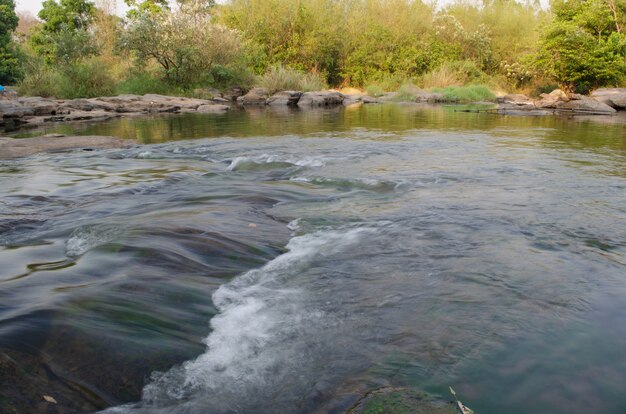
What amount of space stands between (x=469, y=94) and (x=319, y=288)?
2283 cm

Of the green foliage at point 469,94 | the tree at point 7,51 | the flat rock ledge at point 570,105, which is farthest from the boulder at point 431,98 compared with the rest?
the tree at point 7,51

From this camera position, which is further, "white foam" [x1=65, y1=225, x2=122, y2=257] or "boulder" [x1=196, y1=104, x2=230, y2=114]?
"boulder" [x1=196, y1=104, x2=230, y2=114]

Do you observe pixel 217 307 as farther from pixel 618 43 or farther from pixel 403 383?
pixel 618 43

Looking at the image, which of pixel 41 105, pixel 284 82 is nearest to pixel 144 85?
pixel 284 82

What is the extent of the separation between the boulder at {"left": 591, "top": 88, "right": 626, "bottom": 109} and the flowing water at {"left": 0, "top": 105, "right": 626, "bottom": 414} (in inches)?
613

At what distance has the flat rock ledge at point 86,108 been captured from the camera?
1541cm

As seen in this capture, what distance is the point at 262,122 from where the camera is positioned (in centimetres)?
1437

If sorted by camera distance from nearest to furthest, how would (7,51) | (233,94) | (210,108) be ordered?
(210,108) → (233,94) → (7,51)

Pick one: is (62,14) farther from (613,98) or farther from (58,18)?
(613,98)

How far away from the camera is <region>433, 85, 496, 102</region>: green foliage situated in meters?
23.4

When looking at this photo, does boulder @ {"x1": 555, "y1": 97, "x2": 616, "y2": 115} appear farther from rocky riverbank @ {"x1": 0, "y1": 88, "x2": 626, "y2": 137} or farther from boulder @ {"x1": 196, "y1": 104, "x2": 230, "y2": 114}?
boulder @ {"x1": 196, "y1": 104, "x2": 230, "y2": 114}

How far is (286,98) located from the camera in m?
23.9

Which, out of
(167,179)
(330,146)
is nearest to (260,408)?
(167,179)

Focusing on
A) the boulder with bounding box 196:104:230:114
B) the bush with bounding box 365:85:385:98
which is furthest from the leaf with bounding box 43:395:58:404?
the bush with bounding box 365:85:385:98
